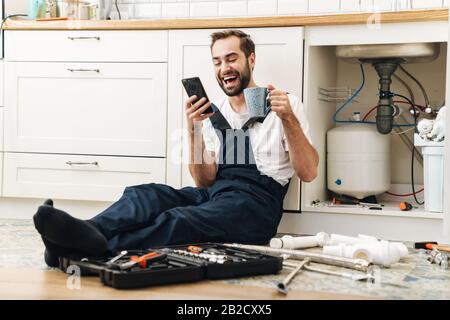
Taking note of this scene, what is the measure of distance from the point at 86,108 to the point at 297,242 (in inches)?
46.0

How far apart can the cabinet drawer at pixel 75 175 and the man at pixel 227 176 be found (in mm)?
365

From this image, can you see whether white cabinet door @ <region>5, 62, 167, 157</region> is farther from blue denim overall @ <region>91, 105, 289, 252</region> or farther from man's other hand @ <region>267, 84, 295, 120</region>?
man's other hand @ <region>267, 84, 295, 120</region>

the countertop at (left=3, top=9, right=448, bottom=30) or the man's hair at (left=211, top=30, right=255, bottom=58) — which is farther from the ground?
the countertop at (left=3, top=9, right=448, bottom=30)

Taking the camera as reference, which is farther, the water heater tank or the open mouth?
the water heater tank

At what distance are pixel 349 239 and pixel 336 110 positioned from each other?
100 cm

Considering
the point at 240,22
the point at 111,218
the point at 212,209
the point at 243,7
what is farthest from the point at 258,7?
the point at 111,218

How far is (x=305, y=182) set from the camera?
2648 millimetres

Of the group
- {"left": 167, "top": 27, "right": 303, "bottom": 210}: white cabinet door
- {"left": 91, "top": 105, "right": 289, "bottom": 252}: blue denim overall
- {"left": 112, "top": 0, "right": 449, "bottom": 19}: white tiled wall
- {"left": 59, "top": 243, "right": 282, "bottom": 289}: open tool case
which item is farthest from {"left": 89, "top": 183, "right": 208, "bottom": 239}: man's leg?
{"left": 112, "top": 0, "right": 449, "bottom": 19}: white tiled wall

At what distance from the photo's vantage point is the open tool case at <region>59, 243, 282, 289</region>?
1.74 meters

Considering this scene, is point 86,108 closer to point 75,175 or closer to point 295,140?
point 75,175

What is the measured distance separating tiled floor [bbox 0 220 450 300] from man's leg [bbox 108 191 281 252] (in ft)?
1.00

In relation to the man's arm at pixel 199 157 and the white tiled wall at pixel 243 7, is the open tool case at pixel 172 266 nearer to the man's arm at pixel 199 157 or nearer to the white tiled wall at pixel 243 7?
the man's arm at pixel 199 157

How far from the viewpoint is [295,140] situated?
94.7 inches

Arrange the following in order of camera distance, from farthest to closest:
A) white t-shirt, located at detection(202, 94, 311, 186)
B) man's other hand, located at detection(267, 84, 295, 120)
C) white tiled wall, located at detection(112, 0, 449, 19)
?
white tiled wall, located at detection(112, 0, 449, 19) → white t-shirt, located at detection(202, 94, 311, 186) → man's other hand, located at detection(267, 84, 295, 120)
